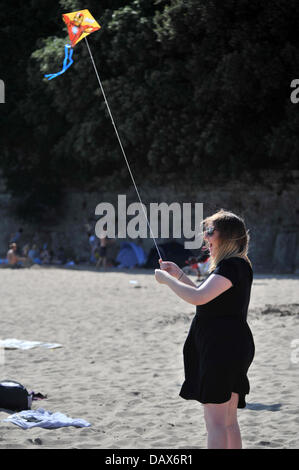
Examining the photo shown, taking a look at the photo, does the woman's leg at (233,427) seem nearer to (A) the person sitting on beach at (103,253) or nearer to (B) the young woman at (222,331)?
(B) the young woman at (222,331)

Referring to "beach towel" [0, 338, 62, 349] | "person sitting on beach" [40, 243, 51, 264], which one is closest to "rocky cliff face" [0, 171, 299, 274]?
"person sitting on beach" [40, 243, 51, 264]

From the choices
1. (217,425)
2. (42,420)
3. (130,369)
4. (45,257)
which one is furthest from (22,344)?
(45,257)

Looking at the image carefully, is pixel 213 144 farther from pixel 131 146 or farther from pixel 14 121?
pixel 14 121

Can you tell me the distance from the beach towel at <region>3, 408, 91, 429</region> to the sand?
0.09m

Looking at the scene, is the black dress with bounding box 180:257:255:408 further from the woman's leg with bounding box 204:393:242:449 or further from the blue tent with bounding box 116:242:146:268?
the blue tent with bounding box 116:242:146:268

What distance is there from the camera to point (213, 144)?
977 inches

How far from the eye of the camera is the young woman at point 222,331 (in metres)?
3.98

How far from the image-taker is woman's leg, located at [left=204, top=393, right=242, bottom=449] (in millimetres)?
3996

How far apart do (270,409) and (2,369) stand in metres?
3.44
